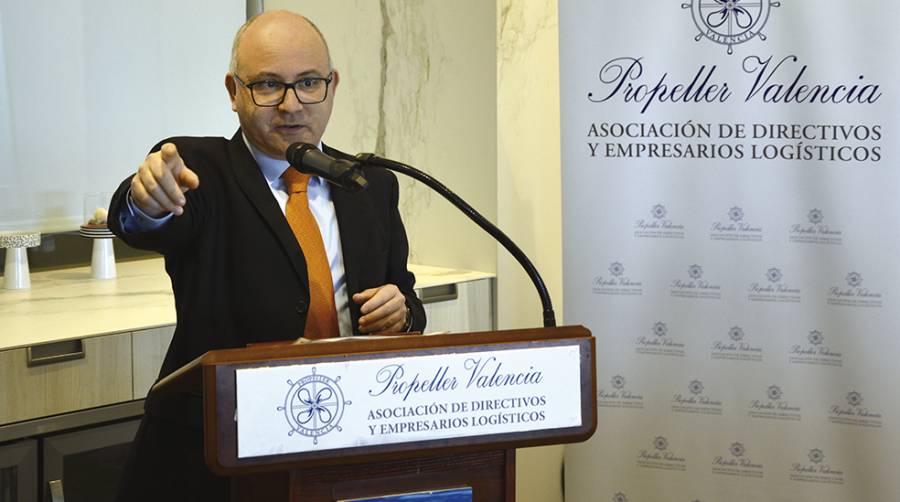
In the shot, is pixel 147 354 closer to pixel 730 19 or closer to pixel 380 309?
pixel 380 309

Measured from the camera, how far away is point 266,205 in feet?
5.97

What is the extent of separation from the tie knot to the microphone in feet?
1.39

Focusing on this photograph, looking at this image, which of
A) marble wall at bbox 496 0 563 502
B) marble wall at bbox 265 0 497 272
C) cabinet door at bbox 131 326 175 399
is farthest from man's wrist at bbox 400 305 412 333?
marble wall at bbox 265 0 497 272

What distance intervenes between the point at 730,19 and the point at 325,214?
3.83ft

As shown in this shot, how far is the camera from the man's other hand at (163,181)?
1.44 m

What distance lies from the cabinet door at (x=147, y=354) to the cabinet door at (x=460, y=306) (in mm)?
816

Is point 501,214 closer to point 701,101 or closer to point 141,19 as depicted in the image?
point 701,101

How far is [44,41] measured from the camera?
10.6 feet

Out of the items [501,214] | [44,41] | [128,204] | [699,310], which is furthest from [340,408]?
[44,41]

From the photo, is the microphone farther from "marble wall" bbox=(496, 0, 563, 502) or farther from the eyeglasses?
"marble wall" bbox=(496, 0, 563, 502)

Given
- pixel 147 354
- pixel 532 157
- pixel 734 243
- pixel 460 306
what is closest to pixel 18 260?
pixel 147 354

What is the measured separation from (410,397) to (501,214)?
1981 mm

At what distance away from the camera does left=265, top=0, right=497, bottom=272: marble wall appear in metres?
3.37

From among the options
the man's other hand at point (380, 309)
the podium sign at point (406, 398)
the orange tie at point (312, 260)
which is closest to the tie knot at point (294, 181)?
the orange tie at point (312, 260)
